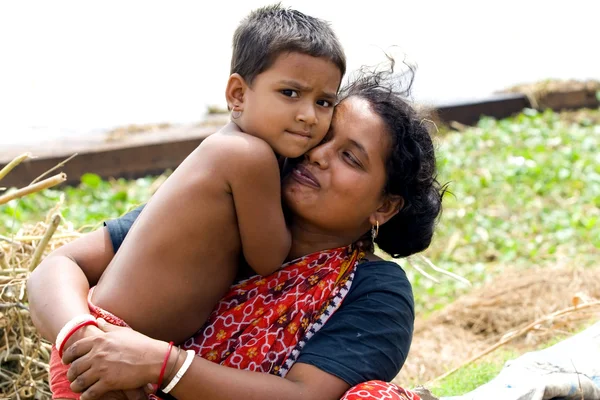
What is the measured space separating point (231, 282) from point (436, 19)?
10009mm

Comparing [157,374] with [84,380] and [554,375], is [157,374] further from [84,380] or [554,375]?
[554,375]

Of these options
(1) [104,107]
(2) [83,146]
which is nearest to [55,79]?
(1) [104,107]

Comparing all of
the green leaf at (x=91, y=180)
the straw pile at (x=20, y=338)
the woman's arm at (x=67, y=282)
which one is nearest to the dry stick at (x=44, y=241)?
Answer: the straw pile at (x=20, y=338)

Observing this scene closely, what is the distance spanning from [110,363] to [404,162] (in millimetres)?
1046

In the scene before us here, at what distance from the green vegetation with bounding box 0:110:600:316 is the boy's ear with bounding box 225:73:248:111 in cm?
303

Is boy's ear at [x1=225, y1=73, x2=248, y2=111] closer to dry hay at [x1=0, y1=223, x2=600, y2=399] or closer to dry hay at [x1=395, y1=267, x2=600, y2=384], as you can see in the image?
dry hay at [x1=0, y1=223, x2=600, y2=399]

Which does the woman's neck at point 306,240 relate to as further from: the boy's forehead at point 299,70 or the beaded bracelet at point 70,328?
the beaded bracelet at point 70,328

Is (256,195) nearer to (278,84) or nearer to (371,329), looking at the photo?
(278,84)

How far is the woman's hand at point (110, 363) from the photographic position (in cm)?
233

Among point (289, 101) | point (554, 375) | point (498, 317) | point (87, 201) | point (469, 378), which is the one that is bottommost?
point (87, 201)

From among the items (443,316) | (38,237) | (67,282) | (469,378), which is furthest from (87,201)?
(67,282)

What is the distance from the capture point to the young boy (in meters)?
2.50

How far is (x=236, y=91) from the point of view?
264 cm

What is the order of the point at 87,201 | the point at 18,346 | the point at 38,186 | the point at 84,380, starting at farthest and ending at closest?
1. the point at 87,201
2. the point at 18,346
3. the point at 38,186
4. the point at 84,380
